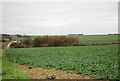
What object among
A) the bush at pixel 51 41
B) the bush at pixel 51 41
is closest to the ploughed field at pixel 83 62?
the bush at pixel 51 41

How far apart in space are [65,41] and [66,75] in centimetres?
3484

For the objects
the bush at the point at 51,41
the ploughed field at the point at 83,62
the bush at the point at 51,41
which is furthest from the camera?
the bush at the point at 51,41

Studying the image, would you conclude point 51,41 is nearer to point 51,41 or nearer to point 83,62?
point 51,41

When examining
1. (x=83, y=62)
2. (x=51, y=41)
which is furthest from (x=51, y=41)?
(x=83, y=62)

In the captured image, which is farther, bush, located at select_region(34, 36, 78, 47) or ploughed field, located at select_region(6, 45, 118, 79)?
bush, located at select_region(34, 36, 78, 47)

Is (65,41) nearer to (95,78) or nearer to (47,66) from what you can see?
(47,66)

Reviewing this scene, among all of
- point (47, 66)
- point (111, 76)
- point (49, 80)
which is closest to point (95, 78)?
point (111, 76)

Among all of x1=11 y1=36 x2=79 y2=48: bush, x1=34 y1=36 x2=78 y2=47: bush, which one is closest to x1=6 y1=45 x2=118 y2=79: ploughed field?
x1=11 y1=36 x2=79 y2=48: bush

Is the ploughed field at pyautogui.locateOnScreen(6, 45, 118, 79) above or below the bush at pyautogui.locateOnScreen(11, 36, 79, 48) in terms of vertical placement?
below

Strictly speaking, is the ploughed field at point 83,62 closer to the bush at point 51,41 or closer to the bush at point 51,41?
the bush at point 51,41

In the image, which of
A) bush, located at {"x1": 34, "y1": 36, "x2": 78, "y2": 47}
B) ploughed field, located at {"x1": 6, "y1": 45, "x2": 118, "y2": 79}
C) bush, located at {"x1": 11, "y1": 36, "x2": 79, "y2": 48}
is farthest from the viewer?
bush, located at {"x1": 34, "y1": 36, "x2": 78, "y2": 47}

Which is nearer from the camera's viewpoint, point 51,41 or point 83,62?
point 83,62

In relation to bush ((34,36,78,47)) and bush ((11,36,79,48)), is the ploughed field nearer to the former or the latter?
bush ((11,36,79,48))

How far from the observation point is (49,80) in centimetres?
1055
